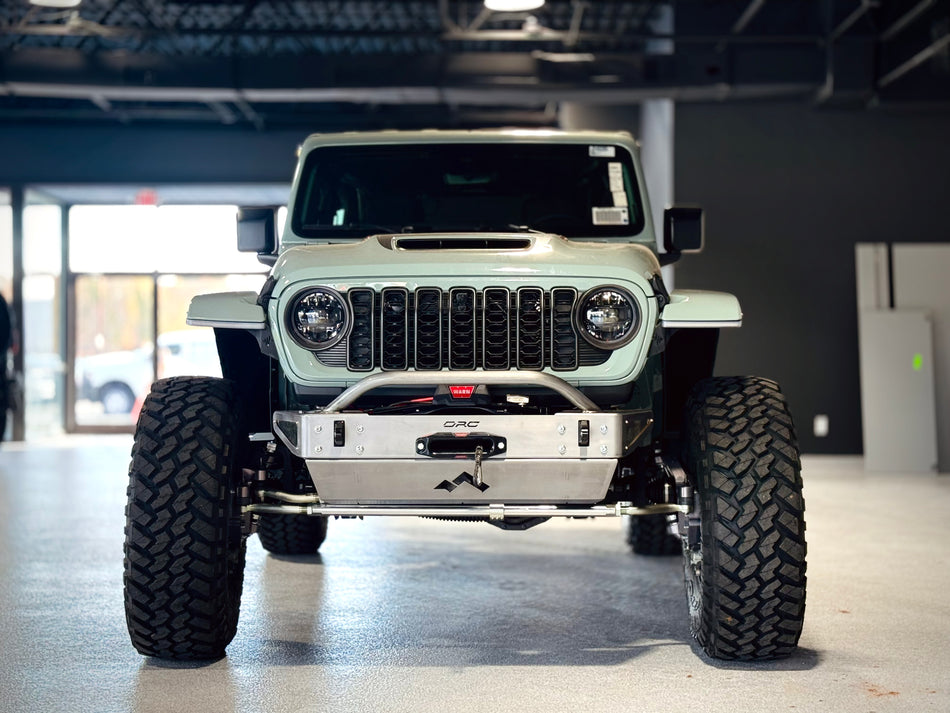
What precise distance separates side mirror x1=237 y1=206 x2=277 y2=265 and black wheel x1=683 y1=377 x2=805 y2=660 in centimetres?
199

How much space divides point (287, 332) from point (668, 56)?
8.54 m

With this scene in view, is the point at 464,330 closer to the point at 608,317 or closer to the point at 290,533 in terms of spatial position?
the point at 608,317

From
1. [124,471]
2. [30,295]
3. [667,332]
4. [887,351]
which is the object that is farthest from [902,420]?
[30,295]

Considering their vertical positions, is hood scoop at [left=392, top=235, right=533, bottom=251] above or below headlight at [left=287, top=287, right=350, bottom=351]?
above

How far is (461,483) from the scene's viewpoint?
383cm

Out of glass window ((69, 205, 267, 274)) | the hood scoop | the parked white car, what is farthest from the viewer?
the parked white car

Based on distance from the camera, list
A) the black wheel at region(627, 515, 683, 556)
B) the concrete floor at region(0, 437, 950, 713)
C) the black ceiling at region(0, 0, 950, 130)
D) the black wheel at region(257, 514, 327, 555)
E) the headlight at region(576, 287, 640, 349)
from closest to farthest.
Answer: the concrete floor at region(0, 437, 950, 713)
the headlight at region(576, 287, 640, 349)
the black wheel at region(257, 514, 327, 555)
the black wheel at region(627, 515, 683, 556)
the black ceiling at region(0, 0, 950, 130)

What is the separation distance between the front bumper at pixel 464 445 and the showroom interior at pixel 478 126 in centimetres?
62

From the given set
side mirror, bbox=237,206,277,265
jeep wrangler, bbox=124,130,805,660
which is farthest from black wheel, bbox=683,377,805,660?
side mirror, bbox=237,206,277,265

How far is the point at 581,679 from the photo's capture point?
3.87 meters

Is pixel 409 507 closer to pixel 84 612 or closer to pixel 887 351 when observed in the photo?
pixel 84 612

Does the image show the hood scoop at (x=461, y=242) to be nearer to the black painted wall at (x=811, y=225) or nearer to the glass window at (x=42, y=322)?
the black painted wall at (x=811, y=225)

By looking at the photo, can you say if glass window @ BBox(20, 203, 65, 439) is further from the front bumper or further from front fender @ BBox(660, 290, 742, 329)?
front fender @ BBox(660, 290, 742, 329)

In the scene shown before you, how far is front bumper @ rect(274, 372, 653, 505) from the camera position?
3.72m
